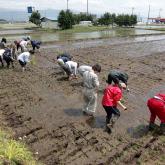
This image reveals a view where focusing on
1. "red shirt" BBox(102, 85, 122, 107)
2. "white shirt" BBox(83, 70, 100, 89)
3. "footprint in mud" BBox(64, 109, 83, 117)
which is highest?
"white shirt" BBox(83, 70, 100, 89)

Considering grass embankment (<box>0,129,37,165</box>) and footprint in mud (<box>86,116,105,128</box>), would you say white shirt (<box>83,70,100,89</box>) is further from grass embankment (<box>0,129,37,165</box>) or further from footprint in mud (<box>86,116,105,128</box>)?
grass embankment (<box>0,129,37,165</box>)

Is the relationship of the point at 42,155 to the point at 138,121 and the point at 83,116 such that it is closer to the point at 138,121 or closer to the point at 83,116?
the point at 83,116

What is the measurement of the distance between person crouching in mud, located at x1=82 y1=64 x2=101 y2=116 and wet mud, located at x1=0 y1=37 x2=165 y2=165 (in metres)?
0.26

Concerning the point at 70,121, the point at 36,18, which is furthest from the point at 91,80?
the point at 36,18

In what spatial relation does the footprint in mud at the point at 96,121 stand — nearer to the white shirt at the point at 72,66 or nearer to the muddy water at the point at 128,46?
the white shirt at the point at 72,66

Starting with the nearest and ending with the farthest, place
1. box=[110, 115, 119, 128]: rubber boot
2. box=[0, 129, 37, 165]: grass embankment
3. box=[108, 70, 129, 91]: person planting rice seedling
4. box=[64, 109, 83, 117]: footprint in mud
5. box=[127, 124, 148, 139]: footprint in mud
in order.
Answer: box=[0, 129, 37, 165]: grass embankment → box=[127, 124, 148, 139]: footprint in mud → box=[110, 115, 119, 128]: rubber boot → box=[64, 109, 83, 117]: footprint in mud → box=[108, 70, 129, 91]: person planting rice seedling

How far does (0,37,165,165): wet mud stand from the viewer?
516cm

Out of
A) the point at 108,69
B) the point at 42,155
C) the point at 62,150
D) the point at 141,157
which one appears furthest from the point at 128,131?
the point at 108,69

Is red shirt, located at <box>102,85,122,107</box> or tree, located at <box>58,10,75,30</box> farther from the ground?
tree, located at <box>58,10,75,30</box>

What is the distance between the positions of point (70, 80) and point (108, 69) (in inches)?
109

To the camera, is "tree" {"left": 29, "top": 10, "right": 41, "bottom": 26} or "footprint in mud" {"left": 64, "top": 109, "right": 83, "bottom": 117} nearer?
"footprint in mud" {"left": 64, "top": 109, "right": 83, "bottom": 117}

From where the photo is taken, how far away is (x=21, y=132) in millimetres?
6012

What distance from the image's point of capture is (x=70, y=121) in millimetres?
6672

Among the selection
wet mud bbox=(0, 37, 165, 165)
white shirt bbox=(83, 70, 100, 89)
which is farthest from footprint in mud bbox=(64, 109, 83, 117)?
white shirt bbox=(83, 70, 100, 89)
